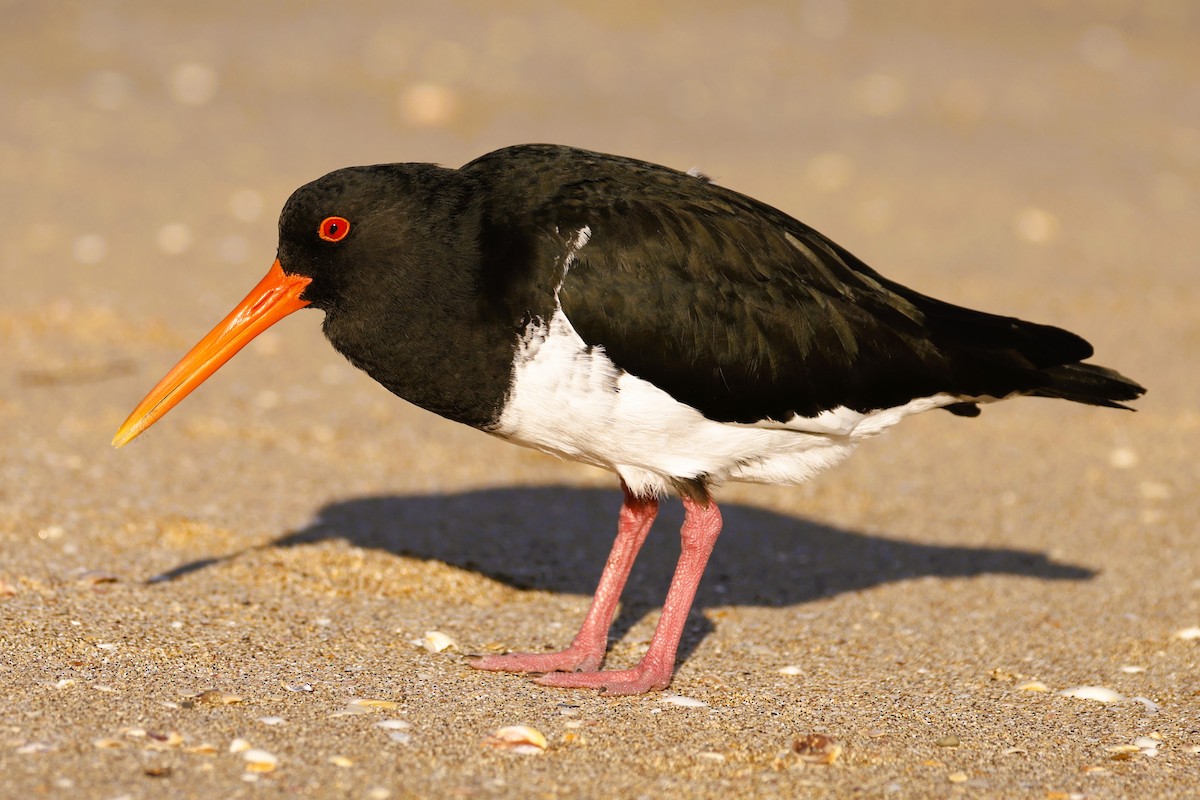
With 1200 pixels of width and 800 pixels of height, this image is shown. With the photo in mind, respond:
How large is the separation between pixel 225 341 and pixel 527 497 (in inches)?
112

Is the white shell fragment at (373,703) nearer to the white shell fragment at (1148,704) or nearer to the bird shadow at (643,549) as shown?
the bird shadow at (643,549)

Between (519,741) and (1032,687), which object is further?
(1032,687)

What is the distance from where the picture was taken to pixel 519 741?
178 inches

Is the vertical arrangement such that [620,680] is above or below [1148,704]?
below

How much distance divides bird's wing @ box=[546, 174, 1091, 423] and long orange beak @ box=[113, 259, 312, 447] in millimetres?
1093

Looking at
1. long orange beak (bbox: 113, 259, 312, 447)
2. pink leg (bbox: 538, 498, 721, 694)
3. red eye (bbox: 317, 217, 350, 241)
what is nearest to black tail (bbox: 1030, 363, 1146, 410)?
pink leg (bbox: 538, 498, 721, 694)

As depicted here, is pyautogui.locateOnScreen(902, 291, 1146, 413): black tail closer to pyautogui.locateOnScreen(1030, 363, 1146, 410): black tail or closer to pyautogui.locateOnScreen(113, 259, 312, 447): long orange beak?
pyautogui.locateOnScreen(1030, 363, 1146, 410): black tail

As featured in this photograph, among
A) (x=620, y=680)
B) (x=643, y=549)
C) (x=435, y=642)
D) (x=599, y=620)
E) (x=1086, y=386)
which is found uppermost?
(x=1086, y=386)

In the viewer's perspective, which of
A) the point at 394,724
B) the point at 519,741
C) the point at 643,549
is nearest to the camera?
the point at 519,741

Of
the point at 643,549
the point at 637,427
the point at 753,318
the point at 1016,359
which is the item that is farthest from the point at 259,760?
the point at 643,549

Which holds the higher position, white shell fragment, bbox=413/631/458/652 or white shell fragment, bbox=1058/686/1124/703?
white shell fragment, bbox=1058/686/1124/703

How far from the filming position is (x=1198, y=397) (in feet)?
32.0

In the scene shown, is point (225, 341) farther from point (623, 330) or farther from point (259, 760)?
point (259, 760)

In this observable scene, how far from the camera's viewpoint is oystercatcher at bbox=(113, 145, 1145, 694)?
4.91 meters
